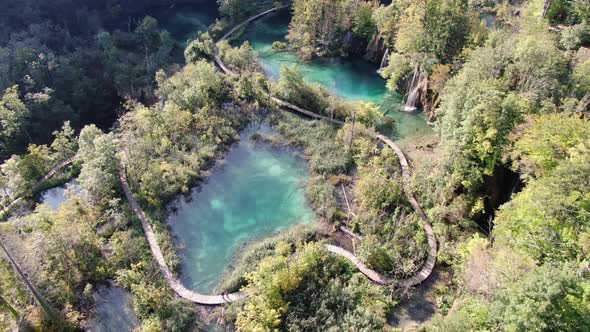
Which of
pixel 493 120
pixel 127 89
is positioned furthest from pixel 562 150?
pixel 127 89

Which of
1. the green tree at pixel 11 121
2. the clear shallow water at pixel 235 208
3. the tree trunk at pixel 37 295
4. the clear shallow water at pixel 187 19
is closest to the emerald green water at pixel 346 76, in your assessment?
the clear shallow water at pixel 187 19

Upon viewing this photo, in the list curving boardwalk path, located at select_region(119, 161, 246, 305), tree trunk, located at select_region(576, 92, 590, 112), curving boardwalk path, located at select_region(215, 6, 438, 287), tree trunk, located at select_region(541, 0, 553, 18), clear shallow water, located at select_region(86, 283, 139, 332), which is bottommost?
clear shallow water, located at select_region(86, 283, 139, 332)

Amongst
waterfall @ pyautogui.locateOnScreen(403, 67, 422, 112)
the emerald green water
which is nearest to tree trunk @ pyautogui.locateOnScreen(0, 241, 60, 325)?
the emerald green water

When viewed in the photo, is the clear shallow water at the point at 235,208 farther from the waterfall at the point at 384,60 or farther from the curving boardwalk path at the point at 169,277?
the waterfall at the point at 384,60

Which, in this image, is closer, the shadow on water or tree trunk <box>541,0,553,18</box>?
the shadow on water

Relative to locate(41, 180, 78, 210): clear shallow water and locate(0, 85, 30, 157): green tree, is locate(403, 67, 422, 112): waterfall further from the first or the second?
locate(0, 85, 30, 157): green tree

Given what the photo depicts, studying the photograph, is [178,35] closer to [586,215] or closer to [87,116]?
[87,116]

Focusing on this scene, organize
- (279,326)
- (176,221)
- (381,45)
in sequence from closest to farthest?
(279,326) → (176,221) → (381,45)
